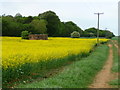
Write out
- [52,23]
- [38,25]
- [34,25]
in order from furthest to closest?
[52,23] → [34,25] → [38,25]

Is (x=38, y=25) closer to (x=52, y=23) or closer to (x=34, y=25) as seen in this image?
(x=34, y=25)

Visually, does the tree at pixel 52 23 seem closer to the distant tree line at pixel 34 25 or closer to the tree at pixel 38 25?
the distant tree line at pixel 34 25

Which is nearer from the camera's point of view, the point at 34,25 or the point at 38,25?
the point at 38,25

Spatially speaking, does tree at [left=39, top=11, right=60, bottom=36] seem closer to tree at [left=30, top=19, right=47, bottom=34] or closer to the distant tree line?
the distant tree line

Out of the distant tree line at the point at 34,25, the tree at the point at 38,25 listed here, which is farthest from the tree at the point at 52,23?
the tree at the point at 38,25

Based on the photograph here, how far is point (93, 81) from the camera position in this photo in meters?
10.5

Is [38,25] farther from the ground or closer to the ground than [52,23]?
closer to the ground

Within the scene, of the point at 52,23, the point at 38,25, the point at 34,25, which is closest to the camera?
the point at 38,25

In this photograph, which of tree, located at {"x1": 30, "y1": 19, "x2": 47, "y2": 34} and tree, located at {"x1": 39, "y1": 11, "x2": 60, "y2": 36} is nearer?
tree, located at {"x1": 30, "y1": 19, "x2": 47, "y2": 34}

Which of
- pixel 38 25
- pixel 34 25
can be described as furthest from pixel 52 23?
pixel 38 25

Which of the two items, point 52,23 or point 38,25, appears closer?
point 38,25

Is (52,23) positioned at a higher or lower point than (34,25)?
higher

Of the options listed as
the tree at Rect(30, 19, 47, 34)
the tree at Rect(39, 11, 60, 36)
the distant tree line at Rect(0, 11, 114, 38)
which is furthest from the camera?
the tree at Rect(39, 11, 60, 36)

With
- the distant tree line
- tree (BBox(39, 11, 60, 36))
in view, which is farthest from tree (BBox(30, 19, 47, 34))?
tree (BBox(39, 11, 60, 36))
